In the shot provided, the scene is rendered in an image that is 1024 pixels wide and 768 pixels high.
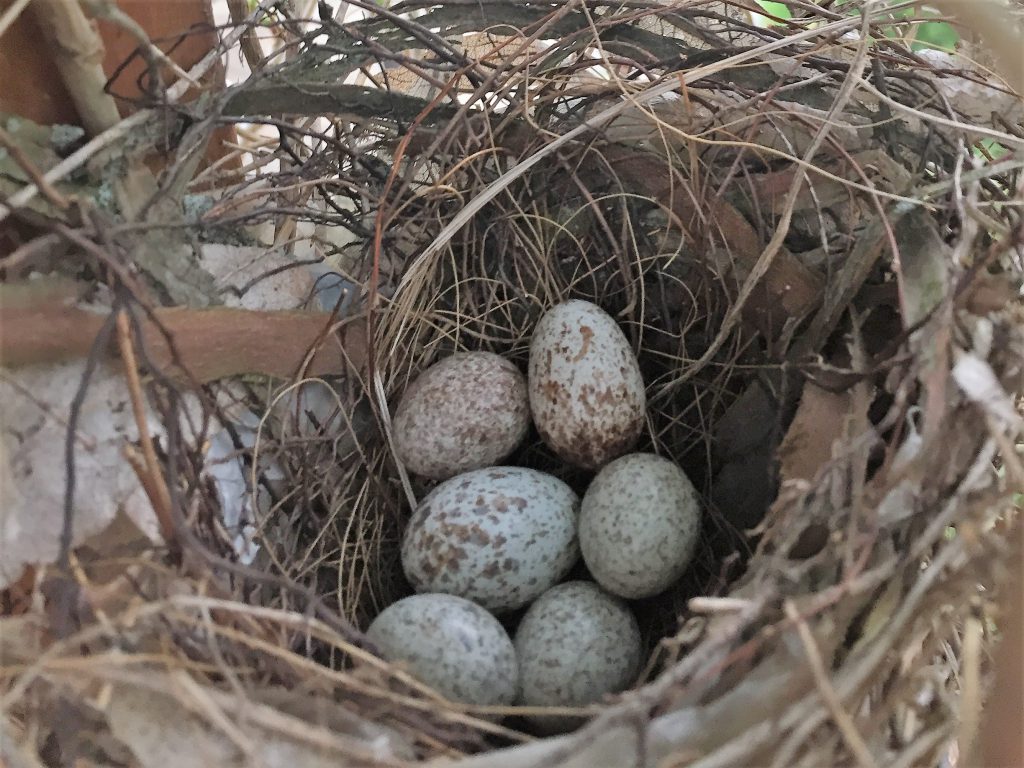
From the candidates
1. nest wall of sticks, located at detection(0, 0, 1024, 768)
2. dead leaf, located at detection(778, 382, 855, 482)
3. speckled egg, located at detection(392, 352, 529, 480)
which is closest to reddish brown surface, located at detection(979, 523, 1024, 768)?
nest wall of sticks, located at detection(0, 0, 1024, 768)

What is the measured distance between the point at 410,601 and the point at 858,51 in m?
0.64

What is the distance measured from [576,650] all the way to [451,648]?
0.12 m

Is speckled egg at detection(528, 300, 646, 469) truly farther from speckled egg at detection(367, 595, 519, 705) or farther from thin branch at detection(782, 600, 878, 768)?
thin branch at detection(782, 600, 878, 768)

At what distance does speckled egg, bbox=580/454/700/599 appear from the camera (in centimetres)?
70

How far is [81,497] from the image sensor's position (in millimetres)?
551

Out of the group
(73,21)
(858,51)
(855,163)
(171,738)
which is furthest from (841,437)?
(73,21)

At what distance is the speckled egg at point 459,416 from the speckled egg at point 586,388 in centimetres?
3

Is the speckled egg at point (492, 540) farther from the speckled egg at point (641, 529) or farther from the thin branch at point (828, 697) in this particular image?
the thin branch at point (828, 697)

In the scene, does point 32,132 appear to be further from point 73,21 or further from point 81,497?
point 81,497

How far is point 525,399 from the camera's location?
2.77ft

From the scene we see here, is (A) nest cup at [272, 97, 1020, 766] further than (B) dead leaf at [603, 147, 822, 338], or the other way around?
(B) dead leaf at [603, 147, 822, 338]

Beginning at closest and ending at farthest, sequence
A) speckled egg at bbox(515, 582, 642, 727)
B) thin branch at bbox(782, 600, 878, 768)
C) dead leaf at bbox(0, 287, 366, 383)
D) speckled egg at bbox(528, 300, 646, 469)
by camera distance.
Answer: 1. thin branch at bbox(782, 600, 878, 768)
2. dead leaf at bbox(0, 287, 366, 383)
3. speckled egg at bbox(515, 582, 642, 727)
4. speckled egg at bbox(528, 300, 646, 469)

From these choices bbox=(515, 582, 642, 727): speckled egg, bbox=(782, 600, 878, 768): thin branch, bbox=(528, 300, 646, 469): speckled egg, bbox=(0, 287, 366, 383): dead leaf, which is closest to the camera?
bbox=(782, 600, 878, 768): thin branch

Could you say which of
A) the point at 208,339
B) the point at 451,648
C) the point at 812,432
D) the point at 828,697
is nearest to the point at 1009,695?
the point at 828,697
